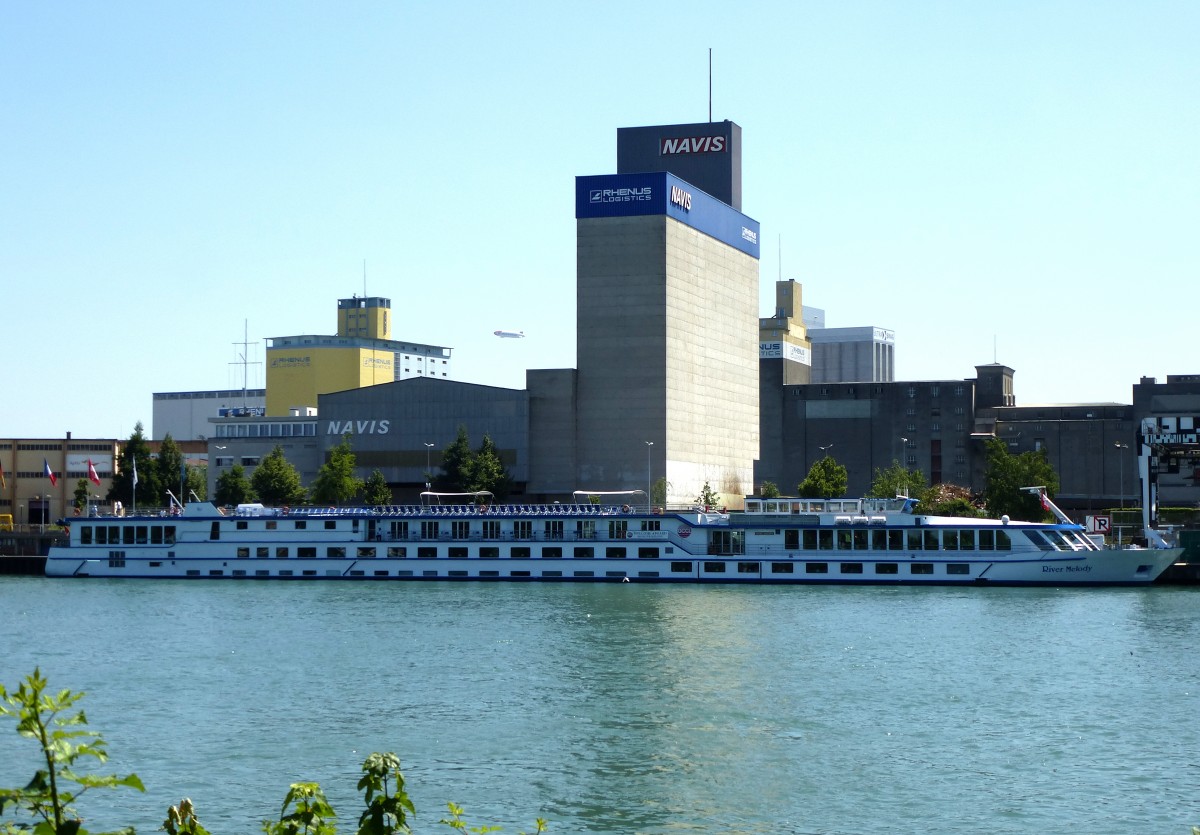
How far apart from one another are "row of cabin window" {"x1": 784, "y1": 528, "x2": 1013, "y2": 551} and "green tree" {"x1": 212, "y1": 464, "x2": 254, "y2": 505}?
76.7 m

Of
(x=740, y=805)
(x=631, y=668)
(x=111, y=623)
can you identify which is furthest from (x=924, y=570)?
(x=740, y=805)

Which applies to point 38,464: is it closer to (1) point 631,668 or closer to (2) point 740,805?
(1) point 631,668

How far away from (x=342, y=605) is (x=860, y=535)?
3448 centimetres

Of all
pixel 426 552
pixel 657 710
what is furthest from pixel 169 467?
pixel 657 710

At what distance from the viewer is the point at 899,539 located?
315 ft

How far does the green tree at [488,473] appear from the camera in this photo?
160 metres

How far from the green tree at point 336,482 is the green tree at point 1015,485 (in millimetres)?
65704

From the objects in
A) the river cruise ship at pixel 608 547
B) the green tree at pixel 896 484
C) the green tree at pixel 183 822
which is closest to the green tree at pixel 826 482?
the green tree at pixel 896 484

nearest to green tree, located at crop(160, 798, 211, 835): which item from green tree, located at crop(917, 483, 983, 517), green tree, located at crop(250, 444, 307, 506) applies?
green tree, located at crop(917, 483, 983, 517)

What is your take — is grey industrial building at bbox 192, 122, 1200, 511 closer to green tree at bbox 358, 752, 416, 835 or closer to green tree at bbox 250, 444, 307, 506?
green tree at bbox 250, 444, 307, 506

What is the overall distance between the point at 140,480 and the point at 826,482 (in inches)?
2884

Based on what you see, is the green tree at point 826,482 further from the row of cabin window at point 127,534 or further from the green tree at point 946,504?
the row of cabin window at point 127,534

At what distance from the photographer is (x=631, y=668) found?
55875 mm

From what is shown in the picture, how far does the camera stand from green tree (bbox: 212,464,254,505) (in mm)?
156000
